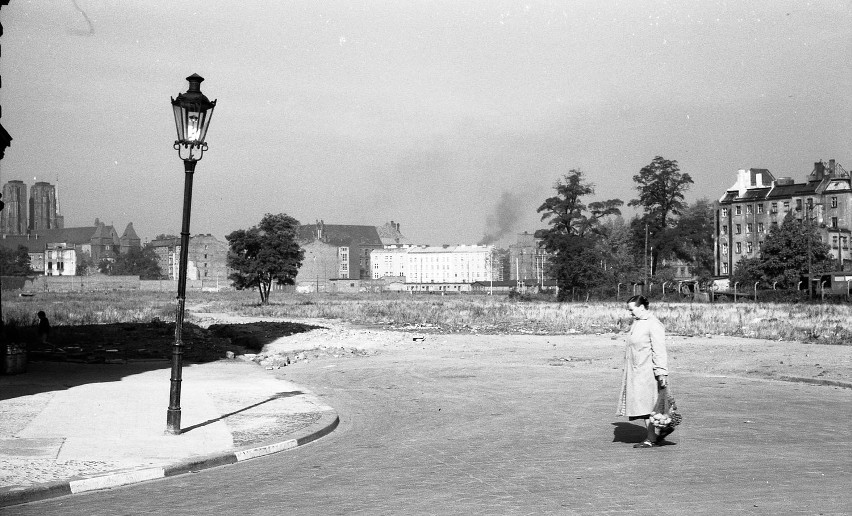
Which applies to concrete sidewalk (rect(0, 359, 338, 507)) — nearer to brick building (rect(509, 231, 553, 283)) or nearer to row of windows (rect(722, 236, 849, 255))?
row of windows (rect(722, 236, 849, 255))

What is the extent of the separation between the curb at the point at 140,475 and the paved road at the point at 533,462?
0.20 m

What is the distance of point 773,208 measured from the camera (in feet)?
344

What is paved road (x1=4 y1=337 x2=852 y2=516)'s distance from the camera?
7.85 m

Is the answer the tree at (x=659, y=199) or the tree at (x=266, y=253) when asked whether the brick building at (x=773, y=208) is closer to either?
the tree at (x=659, y=199)

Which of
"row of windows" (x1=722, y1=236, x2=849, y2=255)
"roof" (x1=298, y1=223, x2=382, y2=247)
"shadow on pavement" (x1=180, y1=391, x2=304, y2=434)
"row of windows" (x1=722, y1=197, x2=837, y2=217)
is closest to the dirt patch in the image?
"shadow on pavement" (x1=180, y1=391, x2=304, y2=434)

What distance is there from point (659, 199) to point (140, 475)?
8086 cm

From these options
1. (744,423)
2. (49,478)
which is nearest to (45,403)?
(49,478)

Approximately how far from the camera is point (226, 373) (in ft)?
67.7

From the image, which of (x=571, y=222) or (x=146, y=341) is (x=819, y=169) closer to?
(x=571, y=222)

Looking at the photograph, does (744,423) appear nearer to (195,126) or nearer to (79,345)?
(195,126)

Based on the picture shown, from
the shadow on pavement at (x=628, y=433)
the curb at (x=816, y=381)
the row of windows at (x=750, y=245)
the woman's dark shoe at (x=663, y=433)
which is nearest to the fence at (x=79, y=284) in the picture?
the row of windows at (x=750, y=245)

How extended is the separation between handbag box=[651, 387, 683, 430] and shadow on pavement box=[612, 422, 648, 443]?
71 centimetres

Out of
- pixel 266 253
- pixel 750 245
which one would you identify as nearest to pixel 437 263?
pixel 750 245

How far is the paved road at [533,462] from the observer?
785 centimetres
